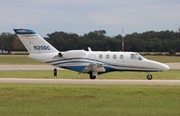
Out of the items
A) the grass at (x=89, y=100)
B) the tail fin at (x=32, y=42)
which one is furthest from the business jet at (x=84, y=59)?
the grass at (x=89, y=100)

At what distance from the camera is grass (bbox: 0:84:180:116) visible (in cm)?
1911

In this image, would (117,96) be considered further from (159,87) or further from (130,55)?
(130,55)

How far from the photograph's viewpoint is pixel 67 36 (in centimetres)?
12788

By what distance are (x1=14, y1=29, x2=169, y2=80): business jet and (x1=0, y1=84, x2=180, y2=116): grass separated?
10.6 metres

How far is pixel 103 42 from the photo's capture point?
118 m

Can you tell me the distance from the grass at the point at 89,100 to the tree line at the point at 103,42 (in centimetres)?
8426

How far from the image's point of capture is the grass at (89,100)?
19.1 m

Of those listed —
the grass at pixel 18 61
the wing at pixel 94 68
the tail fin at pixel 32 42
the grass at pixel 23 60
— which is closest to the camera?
the wing at pixel 94 68

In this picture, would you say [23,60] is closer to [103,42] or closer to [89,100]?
[103,42]

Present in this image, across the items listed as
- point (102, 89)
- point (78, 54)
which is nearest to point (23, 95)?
point (102, 89)

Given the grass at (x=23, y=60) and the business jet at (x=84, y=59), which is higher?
the grass at (x=23, y=60)

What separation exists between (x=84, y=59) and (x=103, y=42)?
Result: 260 feet

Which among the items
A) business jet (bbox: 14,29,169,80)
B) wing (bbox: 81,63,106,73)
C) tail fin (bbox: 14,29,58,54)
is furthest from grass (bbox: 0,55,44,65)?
wing (bbox: 81,63,106,73)

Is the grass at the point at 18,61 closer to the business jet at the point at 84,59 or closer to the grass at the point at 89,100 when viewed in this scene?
the business jet at the point at 84,59
